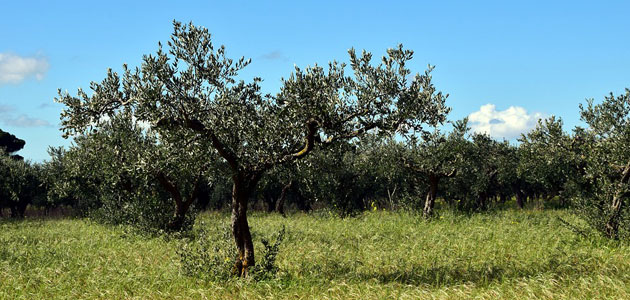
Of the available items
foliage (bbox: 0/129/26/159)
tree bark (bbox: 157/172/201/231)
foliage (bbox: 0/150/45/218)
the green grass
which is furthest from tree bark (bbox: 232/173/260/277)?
foliage (bbox: 0/129/26/159)

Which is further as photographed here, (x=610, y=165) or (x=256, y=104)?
(x=610, y=165)

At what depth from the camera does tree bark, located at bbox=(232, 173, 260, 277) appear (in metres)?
13.3

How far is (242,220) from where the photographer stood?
1358 cm

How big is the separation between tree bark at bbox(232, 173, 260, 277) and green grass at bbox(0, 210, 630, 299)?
2.23 ft

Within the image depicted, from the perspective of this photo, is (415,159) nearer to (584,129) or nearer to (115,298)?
(584,129)

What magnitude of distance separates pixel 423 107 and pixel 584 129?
43.6 ft

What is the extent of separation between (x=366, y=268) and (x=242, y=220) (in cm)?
422

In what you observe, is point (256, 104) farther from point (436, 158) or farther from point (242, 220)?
point (436, 158)

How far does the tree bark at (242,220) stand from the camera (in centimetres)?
1330

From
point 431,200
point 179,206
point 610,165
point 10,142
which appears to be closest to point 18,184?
point 179,206

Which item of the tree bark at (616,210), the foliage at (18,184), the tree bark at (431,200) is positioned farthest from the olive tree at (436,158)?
the foliage at (18,184)

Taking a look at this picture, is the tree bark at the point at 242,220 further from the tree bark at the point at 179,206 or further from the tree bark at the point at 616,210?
the tree bark at the point at 616,210

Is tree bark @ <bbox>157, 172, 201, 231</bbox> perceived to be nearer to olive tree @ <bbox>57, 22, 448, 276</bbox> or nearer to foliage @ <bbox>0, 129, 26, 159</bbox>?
olive tree @ <bbox>57, 22, 448, 276</bbox>

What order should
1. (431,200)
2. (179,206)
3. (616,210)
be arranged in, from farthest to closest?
(431,200) → (179,206) → (616,210)
